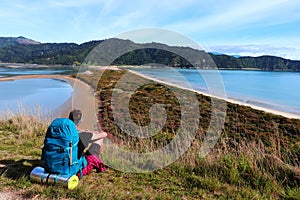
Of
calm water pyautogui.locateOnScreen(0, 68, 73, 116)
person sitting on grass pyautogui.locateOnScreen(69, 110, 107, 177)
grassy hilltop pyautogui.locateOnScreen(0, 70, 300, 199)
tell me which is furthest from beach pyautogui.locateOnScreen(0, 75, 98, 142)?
grassy hilltop pyautogui.locateOnScreen(0, 70, 300, 199)

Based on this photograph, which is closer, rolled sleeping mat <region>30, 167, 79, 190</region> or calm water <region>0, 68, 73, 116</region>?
rolled sleeping mat <region>30, 167, 79, 190</region>

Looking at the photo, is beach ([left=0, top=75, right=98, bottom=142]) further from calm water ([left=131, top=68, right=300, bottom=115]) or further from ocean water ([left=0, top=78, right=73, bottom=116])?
calm water ([left=131, top=68, right=300, bottom=115])

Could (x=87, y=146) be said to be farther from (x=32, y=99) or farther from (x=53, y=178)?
(x=32, y=99)

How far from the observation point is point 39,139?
230 inches

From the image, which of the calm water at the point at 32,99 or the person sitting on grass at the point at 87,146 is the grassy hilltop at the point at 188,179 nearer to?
the person sitting on grass at the point at 87,146

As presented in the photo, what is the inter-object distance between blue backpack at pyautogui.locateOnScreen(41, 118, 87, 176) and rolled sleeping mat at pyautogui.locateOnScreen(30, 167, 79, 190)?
3.7 inches

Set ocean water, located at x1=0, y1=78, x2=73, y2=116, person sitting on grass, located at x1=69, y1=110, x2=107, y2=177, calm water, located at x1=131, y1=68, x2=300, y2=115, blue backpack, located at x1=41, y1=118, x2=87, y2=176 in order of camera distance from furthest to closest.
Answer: calm water, located at x1=131, y1=68, x2=300, y2=115 → ocean water, located at x1=0, y1=78, x2=73, y2=116 → person sitting on grass, located at x1=69, y1=110, x2=107, y2=177 → blue backpack, located at x1=41, y1=118, x2=87, y2=176

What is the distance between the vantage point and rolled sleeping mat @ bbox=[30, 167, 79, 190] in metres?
Result: 3.15

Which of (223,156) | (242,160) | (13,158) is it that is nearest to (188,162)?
(223,156)

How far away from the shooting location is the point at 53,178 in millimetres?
3234

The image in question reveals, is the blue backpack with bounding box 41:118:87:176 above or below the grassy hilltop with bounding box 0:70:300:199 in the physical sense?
above

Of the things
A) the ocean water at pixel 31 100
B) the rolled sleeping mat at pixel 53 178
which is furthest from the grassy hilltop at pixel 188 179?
the ocean water at pixel 31 100

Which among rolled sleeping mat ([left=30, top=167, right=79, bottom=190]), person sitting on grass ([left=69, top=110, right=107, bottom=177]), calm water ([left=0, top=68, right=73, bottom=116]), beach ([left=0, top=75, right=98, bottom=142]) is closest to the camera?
rolled sleeping mat ([left=30, top=167, right=79, bottom=190])

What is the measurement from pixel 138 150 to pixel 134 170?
3.53 feet
